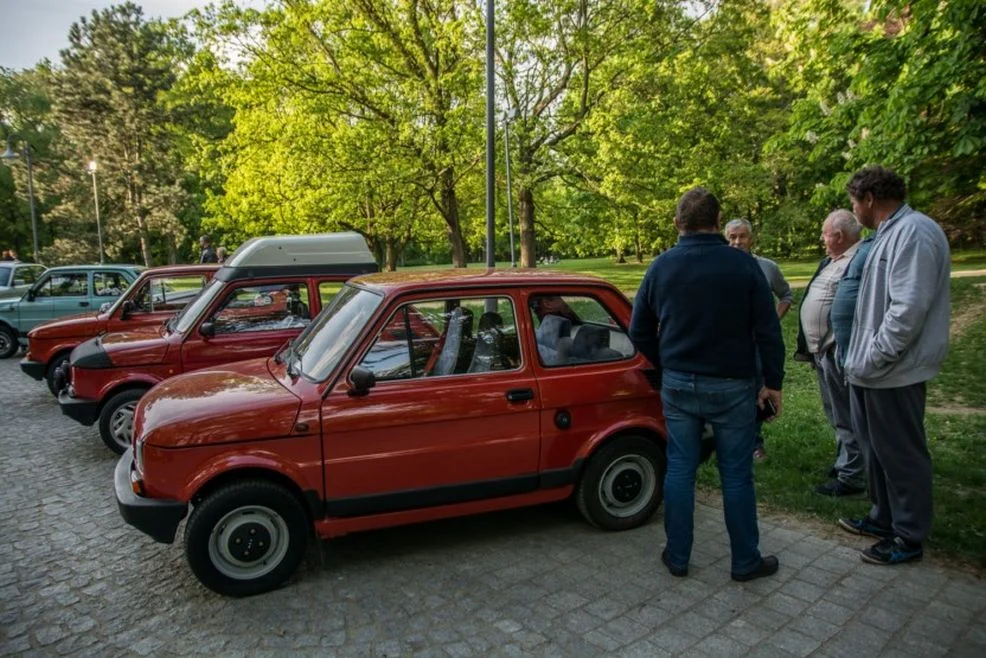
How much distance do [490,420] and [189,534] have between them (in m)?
1.82

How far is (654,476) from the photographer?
4.70m

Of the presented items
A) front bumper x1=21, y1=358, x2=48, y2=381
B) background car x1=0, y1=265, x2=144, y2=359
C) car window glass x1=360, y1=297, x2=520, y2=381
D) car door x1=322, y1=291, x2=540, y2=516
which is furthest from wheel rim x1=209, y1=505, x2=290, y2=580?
background car x1=0, y1=265, x2=144, y2=359

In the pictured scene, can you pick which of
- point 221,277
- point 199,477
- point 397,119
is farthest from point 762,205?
point 199,477

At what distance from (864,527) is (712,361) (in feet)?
5.77

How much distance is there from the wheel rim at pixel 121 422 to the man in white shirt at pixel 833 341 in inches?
245

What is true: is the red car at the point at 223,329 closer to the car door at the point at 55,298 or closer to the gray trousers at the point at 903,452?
the gray trousers at the point at 903,452

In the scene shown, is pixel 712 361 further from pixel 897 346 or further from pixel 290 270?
pixel 290 270

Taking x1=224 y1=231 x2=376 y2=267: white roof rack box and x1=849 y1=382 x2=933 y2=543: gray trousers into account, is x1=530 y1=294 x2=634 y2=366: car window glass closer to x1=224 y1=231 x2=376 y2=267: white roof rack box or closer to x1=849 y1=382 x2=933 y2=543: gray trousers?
x1=849 y1=382 x2=933 y2=543: gray trousers

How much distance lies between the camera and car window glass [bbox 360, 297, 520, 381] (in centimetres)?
419

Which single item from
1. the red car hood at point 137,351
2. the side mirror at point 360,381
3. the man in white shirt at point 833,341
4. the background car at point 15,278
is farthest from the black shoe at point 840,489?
the background car at point 15,278

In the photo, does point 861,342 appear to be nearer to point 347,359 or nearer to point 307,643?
point 347,359

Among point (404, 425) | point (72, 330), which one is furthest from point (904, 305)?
point (72, 330)

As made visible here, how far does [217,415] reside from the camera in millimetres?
3824

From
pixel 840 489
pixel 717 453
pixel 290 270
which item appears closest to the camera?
pixel 717 453
